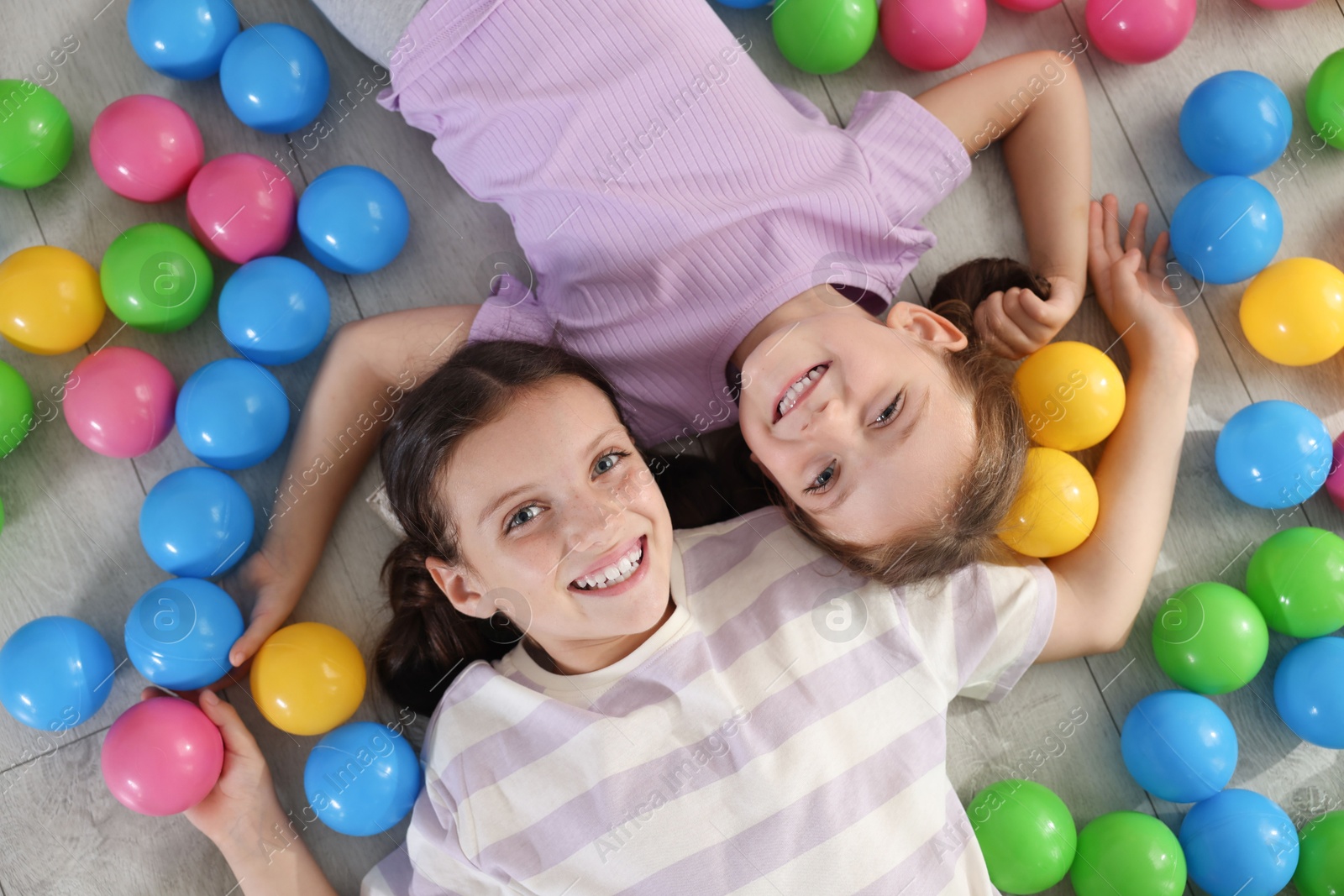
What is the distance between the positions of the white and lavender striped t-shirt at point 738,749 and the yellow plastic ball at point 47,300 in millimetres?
626

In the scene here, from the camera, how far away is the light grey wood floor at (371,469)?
1210mm

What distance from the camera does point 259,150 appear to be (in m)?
1.32

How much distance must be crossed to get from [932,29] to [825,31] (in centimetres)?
14

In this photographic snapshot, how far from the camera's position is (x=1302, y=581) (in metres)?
1.23

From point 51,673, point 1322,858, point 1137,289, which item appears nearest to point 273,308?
point 51,673

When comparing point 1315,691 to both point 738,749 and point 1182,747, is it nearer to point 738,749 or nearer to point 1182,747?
point 1182,747

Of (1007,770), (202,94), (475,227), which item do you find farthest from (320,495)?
(1007,770)

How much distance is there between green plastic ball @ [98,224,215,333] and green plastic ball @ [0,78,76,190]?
0.13 metres

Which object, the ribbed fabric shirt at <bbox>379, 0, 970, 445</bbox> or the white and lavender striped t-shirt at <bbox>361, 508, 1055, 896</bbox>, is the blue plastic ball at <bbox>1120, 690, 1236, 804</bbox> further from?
the ribbed fabric shirt at <bbox>379, 0, 970, 445</bbox>

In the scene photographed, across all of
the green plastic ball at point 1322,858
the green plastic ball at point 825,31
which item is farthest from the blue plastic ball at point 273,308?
the green plastic ball at point 1322,858

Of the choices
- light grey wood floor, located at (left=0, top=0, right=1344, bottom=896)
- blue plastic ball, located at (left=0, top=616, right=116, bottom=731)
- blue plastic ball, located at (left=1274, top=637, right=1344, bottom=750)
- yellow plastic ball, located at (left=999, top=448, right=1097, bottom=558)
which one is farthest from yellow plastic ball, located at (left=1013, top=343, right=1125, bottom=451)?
blue plastic ball, located at (left=0, top=616, right=116, bottom=731)

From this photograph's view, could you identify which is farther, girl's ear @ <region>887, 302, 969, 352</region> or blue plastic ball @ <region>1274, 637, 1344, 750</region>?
blue plastic ball @ <region>1274, 637, 1344, 750</region>

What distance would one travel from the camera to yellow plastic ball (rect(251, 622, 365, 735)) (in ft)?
3.76

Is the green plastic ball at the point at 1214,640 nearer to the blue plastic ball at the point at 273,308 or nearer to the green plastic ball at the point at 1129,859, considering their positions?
the green plastic ball at the point at 1129,859
